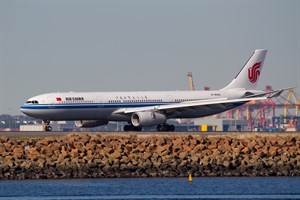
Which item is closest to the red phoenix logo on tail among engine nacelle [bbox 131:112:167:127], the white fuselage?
the white fuselage

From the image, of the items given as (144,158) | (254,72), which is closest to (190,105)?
(254,72)

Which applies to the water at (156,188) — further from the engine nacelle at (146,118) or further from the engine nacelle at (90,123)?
the engine nacelle at (90,123)

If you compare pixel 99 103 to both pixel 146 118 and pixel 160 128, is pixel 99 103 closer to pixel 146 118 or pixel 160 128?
pixel 146 118

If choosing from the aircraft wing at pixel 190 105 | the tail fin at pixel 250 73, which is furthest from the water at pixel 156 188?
the tail fin at pixel 250 73

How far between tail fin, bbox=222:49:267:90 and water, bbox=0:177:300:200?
41.5 metres

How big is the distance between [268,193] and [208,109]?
4320 centimetres

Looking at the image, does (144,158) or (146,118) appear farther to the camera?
(146,118)

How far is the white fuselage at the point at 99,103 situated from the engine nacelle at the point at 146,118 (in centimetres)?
119

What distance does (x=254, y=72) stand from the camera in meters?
94.0

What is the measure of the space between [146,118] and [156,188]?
117ft

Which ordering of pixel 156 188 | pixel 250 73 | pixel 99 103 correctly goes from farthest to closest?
pixel 250 73 → pixel 99 103 → pixel 156 188

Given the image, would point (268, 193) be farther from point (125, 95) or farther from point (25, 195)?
point (125, 95)

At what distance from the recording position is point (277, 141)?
2347 inches

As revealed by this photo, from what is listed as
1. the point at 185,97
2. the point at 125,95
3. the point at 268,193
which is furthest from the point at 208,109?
the point at 268,193
